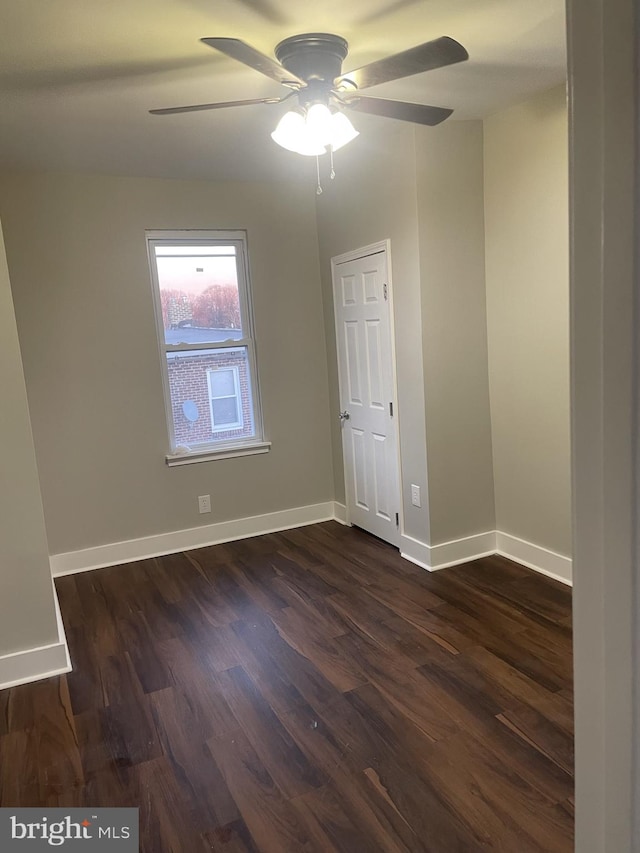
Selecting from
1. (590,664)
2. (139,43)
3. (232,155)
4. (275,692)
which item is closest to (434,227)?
(232,155)

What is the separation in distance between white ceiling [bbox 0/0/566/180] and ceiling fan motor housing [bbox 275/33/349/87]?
0.13 feet

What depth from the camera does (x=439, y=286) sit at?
346cm

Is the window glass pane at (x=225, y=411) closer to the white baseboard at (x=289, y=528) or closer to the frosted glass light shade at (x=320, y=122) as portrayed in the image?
the white baseboard at (x=289, y=528)

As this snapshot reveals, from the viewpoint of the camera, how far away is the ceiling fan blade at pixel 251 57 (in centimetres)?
180

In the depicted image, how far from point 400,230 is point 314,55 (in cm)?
134

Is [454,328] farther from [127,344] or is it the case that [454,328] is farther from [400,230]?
[127,344]

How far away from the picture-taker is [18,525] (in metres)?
2.67

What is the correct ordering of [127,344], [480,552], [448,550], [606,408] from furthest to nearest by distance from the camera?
[127,344] → [480,552] → [448,550] → [606,408]

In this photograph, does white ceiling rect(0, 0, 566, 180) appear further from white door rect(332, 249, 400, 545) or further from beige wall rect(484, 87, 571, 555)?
white door rect(332, 249, 400, 545)

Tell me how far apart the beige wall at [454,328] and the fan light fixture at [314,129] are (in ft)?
3.50

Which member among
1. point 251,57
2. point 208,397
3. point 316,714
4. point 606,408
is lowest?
point 316,714

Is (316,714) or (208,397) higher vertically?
(208,397)

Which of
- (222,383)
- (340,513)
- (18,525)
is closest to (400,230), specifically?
(222,383)

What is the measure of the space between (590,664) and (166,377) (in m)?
3.82
